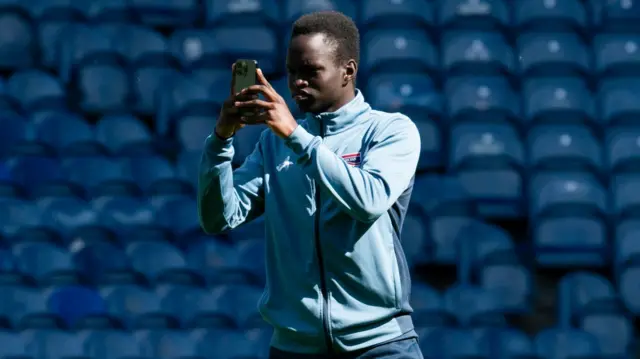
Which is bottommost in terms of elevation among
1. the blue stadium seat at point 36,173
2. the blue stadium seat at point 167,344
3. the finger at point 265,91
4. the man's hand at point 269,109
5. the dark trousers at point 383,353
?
the blue stadium seat at point 167,344

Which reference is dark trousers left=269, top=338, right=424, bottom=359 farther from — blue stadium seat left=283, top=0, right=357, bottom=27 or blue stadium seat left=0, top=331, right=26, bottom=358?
blue stadium seat left=283, top=0, right=357, bottom=27

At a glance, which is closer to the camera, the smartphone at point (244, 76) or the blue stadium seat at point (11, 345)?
the smartphone at point (244, 76)

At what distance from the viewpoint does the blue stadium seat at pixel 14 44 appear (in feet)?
27.8

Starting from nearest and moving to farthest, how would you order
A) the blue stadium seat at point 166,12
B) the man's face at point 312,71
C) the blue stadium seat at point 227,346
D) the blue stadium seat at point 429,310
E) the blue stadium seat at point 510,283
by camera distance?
1. the man's face at point 312,71
2. the blue stadium seat at point 227,346
3. the blue stadium seat at point 429,310
4. the blue stadium seat at point 510,283
5. the blue stadium seat at point 166,12

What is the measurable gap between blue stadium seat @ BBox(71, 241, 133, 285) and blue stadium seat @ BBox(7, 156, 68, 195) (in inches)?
22.1

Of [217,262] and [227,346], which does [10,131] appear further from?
[227,346]

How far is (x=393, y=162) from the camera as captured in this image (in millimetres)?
2939

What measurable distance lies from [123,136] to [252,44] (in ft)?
3.58

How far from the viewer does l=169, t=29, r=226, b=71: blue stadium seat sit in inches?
323

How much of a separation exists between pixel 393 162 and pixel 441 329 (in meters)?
3.74

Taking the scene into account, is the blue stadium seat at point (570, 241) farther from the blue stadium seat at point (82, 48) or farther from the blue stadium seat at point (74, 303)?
the blue stadium seat at point (82, 48)

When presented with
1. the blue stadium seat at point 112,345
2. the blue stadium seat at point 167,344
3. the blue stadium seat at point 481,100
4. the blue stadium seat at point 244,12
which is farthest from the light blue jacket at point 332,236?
the blue stadium seat at point 244,12

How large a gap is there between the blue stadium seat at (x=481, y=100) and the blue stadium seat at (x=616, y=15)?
3.29 ft

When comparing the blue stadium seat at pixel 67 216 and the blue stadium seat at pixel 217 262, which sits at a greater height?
the blue stadium seat at pixel 67 216
